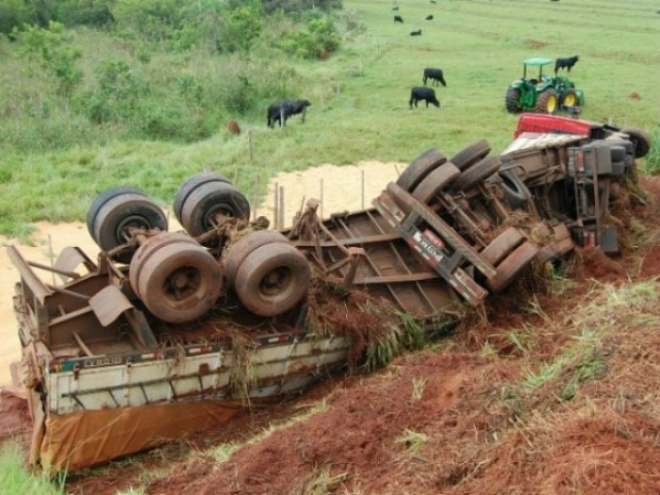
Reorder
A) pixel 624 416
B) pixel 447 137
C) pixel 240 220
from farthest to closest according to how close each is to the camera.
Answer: pixel 447 137 < pixel 240 220 < pixel 624 416

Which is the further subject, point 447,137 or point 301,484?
point 447,137

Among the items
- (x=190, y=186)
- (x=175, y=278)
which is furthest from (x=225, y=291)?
(x=190, y=186)

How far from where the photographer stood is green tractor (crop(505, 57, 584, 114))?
983 inches

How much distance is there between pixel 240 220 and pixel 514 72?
84.2 ft

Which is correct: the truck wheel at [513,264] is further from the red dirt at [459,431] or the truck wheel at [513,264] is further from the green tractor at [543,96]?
the green tractor at [543,96]

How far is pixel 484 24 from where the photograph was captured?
47562 millimetres

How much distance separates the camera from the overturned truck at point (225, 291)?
7.86m

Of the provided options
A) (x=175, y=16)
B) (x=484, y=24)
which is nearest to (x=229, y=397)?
(x=175, y=16)

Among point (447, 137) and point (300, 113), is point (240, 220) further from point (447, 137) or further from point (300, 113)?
point (300, 113)

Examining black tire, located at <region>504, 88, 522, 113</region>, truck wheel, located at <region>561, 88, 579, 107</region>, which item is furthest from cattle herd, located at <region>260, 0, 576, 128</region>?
truck wheel, located at <region>561, 88, 579, 107</region>

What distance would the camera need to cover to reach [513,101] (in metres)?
24.9

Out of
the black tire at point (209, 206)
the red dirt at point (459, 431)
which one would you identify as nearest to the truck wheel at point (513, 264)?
the red dirt at point (459, 431)

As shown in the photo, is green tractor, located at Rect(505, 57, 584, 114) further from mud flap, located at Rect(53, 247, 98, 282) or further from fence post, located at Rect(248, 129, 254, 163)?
mud flap, located at Rect(53, 247, 98, 282)

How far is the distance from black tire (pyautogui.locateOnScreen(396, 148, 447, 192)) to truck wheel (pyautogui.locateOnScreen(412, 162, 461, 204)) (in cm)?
10
